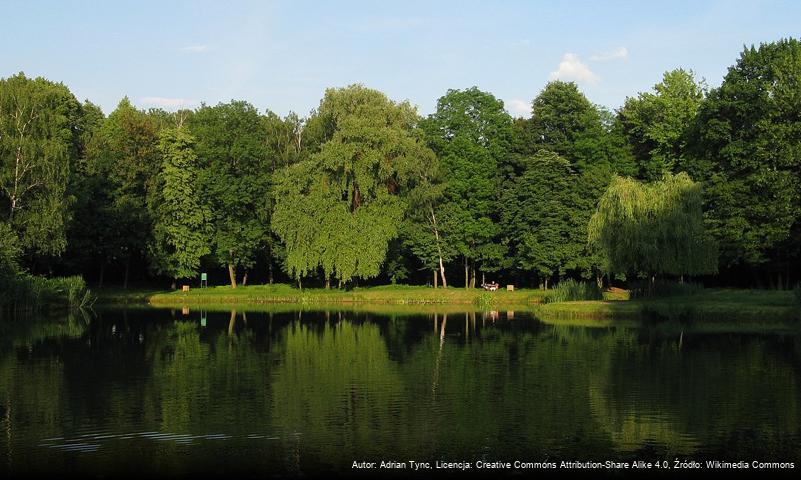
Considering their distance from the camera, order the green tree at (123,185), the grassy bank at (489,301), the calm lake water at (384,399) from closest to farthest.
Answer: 1. the calm lake water at (384,399)
2. the grassy bank at (489,301)
3. the green tree at (123,185)

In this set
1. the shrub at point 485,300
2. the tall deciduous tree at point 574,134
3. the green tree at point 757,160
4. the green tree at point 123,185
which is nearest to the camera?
the green tree at point 757,160

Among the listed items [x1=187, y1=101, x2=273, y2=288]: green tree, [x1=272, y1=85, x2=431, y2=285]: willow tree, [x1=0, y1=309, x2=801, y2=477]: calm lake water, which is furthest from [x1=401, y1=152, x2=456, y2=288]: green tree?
[x1=0, y1=309, x2=801, y2=477]: calm lake water

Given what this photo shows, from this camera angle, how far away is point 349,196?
7312cm

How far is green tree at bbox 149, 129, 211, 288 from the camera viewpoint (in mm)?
74250

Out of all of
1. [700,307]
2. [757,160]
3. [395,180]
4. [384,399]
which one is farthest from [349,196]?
[384,399]

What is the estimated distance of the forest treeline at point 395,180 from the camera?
2381 inches

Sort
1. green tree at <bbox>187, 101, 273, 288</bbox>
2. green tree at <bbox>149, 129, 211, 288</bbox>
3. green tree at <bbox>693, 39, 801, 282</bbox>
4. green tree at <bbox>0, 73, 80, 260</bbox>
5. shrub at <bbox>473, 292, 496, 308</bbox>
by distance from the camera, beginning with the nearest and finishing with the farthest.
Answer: green tree at <bbox>0, 73, 80, 260</bbox> < green tree at <bbox>693, 39, 801, 282</bbox> < shrub at <bbox>473, 292, 496, 308</bbox> < green tree at <bbox>149, 129, 211, 288</bbox> < green tree at <bbox>187, 101, 273, 288</bbox>

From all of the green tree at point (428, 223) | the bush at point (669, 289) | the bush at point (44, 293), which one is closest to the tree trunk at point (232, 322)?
the bush at point (44, 293)

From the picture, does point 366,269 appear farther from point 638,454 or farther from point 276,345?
point 638,454

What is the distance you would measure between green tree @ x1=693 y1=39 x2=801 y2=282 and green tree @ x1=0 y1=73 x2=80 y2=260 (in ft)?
153

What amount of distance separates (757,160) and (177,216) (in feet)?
156

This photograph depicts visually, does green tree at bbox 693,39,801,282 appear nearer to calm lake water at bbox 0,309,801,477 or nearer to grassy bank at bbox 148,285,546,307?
grassy bank at bbox 148,285,546,307

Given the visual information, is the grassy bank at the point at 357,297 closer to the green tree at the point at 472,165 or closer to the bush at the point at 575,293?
the green tree at the point at 472,165

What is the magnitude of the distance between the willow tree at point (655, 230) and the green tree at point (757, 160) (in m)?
7.95
